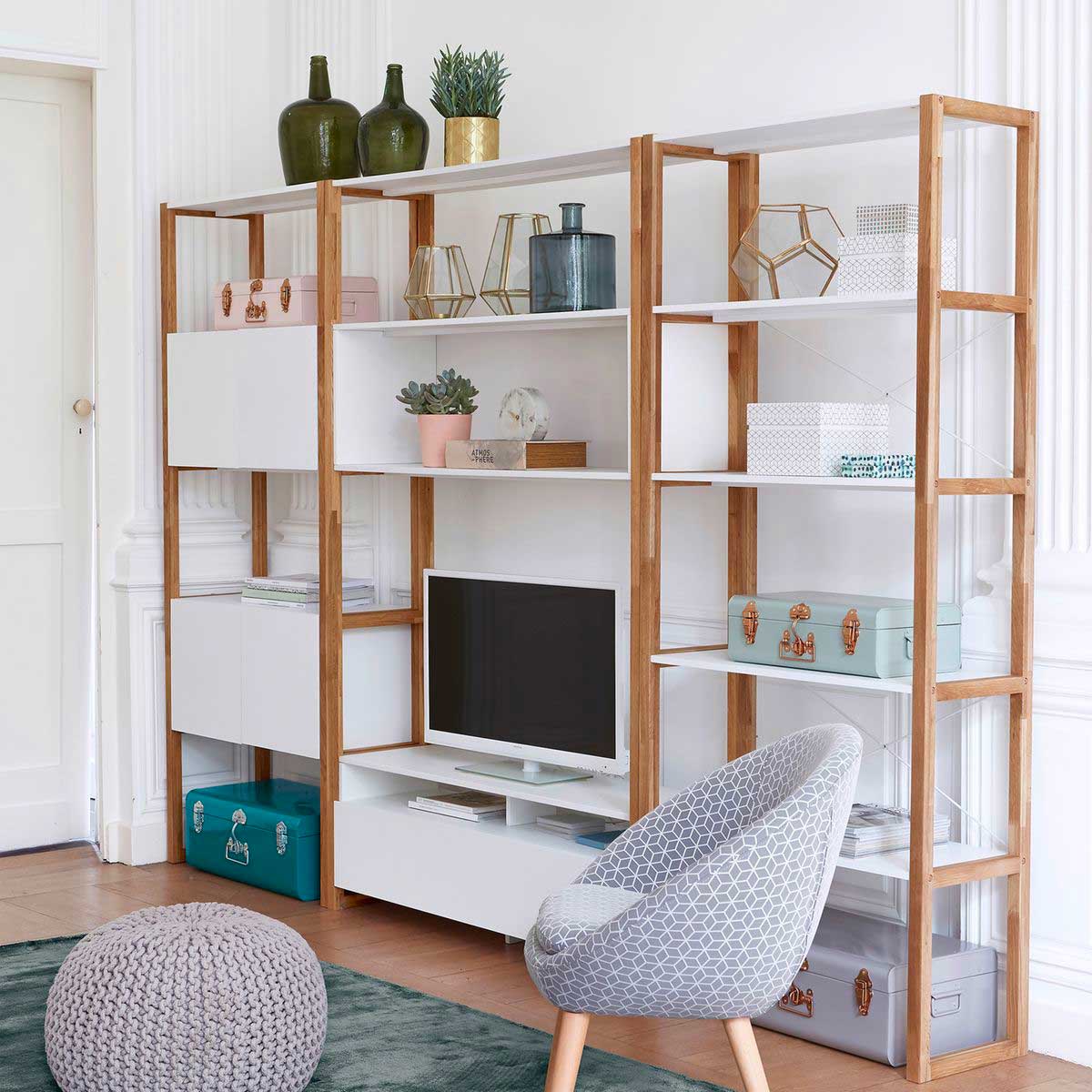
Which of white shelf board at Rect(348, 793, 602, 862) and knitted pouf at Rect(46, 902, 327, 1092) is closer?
knitted pouf at Rect(46, 902, 327, 1092)

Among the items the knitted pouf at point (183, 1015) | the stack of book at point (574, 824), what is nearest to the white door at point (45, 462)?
the stack of book at point (574, 824)

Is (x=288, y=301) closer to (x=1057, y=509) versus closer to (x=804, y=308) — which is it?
(x=804, y=308)

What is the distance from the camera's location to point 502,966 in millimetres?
3939

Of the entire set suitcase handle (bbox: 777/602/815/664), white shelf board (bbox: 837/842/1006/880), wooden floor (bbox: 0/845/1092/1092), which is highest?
suitcase handle (bbox: 777/602/815/664)

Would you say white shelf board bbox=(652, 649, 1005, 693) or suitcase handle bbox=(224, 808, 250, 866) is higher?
white shelf board bbox=(652, 649, 1005, 693)

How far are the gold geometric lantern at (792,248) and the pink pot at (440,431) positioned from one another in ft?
3.33

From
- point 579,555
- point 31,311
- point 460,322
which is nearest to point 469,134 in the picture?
point 460,322

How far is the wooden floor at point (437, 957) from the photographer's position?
10.5 feet

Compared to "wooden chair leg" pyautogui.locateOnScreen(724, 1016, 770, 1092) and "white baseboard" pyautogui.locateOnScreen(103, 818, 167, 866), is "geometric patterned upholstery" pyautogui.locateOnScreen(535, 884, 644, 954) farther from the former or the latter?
"white baseboard" pyautogui.locateOnScreen(103, 818, 167, 866)

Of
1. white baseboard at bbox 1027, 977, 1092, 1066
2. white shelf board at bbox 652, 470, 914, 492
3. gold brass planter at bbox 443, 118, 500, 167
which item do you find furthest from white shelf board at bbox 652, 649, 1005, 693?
gold brass planter at bbox 443, 118, 500, 167

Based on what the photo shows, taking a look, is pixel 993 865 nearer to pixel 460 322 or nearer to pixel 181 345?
pixel 460 322

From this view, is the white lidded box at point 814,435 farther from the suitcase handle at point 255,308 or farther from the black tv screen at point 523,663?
the suitcase handle at point 255,308

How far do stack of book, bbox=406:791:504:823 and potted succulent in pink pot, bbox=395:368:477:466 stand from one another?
2.88 ft

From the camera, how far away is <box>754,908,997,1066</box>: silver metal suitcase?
10.7 ft
